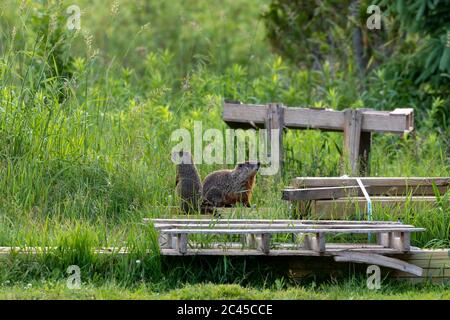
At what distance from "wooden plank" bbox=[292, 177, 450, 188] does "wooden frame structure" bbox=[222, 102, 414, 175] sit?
821 mm

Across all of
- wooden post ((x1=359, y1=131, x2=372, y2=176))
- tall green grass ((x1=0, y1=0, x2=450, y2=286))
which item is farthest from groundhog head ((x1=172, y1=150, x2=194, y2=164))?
wooden post ((x1=359, y1=131, x2=372, y2=176))

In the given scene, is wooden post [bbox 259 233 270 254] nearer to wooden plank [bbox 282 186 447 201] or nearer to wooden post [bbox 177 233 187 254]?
wooden post [bbox 177 233 187 254]

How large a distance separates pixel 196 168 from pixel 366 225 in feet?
7.27

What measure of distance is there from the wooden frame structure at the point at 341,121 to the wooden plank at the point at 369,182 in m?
0.82

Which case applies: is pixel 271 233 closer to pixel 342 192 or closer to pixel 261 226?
pixel 261 226

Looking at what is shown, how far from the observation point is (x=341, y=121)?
9734 mm

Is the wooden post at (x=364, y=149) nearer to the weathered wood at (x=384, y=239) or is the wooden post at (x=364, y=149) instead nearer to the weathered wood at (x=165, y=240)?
the weathered wood at (x=384, y=239)

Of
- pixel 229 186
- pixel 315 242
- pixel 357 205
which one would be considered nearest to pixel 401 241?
pixel 315 242

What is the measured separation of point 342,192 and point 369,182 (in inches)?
14.1

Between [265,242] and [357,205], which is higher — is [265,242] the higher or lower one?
the lower one

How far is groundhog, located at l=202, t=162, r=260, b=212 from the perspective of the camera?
29.2 ft

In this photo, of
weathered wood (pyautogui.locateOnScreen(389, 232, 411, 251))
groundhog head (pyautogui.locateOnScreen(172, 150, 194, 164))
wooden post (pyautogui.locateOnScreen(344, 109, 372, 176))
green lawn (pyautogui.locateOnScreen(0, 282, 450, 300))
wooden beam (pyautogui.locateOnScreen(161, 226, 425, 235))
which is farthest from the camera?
wooden post (pyautogui.locateOnScreen(344, 109, 372, 176))
